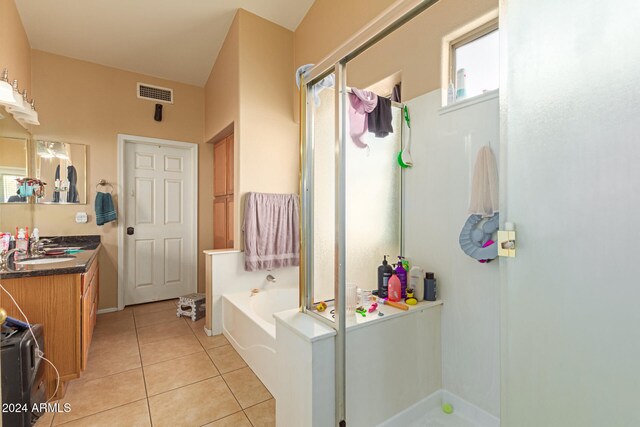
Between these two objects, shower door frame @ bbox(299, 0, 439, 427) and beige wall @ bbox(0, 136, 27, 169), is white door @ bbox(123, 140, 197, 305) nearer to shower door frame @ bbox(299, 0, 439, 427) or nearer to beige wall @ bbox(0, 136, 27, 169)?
beige wall @ bbox(0, 136, 27, 169)

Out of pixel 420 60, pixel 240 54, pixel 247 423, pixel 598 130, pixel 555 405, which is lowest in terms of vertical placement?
pixel 247 423

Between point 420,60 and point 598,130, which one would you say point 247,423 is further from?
point 420,60

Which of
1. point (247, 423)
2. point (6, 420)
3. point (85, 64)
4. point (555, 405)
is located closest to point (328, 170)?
point (555, 405)

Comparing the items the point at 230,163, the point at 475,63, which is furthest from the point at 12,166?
the point at 475,63

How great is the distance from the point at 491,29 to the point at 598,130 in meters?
1.34

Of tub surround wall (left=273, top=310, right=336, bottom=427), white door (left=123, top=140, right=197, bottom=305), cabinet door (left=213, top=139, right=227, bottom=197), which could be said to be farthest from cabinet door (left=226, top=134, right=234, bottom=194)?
tub surround wall (left=273, top=310, right=336, bottom=427)

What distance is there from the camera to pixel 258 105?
10.0ft

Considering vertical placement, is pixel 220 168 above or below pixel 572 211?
above

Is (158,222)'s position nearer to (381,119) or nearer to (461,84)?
(381,119)

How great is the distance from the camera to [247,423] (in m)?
1.66

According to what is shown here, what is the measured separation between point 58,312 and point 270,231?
1715 millimetres

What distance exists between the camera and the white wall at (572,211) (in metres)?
0.61

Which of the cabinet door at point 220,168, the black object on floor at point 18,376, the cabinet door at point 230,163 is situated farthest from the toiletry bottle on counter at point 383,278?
the cabinet door at point 220,168

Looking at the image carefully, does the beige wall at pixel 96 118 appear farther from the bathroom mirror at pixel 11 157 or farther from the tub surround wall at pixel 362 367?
the tub surround wall at pixel 362 367
